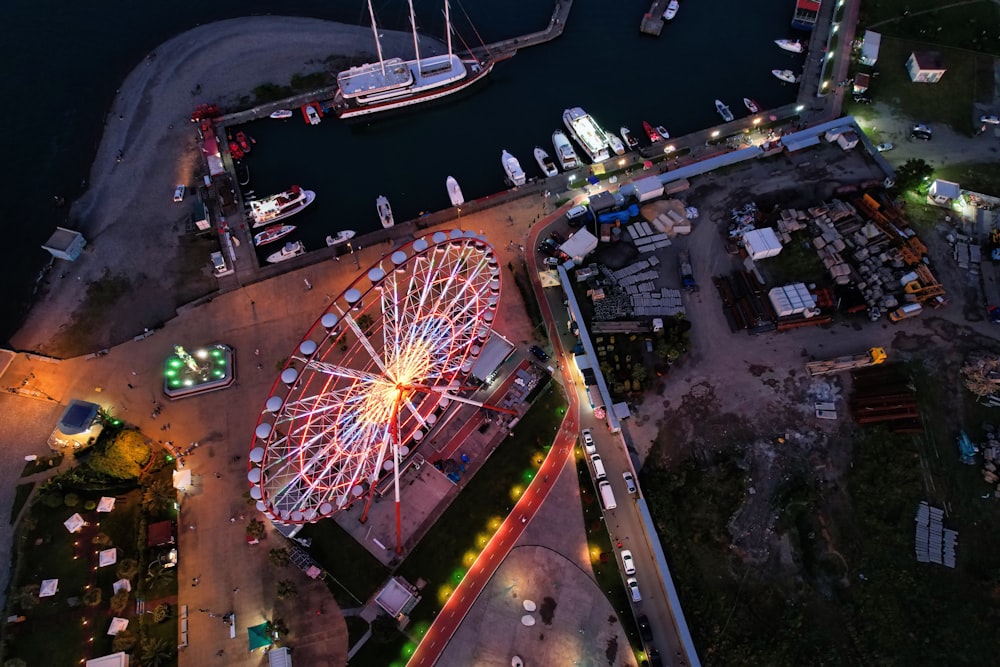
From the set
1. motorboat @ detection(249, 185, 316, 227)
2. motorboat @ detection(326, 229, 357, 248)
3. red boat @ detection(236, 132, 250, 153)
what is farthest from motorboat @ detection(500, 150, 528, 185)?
red boat @ detection(236, 132, 250, 153)

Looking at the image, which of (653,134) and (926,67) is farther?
(926,67)

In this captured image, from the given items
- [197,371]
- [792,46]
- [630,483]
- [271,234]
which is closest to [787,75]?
[792,46]

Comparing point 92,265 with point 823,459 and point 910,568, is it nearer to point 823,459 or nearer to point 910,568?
point 823,459

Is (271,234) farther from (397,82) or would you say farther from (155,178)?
(397,82)

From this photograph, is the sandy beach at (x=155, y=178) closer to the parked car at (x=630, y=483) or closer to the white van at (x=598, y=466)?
the white van at (x=598, y=466)

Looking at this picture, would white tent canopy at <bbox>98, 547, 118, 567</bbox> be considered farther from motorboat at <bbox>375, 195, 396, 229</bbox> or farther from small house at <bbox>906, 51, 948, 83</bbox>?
small house at <bbox>906, 51, 948, 83</bbox>

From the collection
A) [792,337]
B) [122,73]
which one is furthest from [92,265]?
[792,337]
